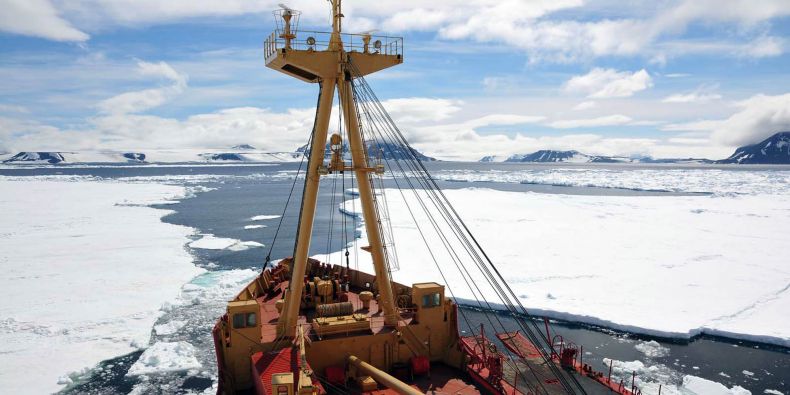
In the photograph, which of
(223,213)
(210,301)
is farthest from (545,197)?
(210,301)

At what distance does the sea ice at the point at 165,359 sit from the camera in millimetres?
14696

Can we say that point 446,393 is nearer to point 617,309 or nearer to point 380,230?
point 380,230

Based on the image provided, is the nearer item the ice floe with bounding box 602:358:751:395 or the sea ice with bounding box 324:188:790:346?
the ice floe with bounding box 602:358:751:395

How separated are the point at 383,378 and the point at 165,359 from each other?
970cm

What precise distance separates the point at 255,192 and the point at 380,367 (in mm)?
67555

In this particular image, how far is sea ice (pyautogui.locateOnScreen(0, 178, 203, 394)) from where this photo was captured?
600 inches

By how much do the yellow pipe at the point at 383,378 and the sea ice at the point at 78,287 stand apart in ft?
30.4

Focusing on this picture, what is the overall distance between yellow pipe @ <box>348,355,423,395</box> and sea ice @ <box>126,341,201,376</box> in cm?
775

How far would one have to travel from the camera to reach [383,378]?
28.2 ft

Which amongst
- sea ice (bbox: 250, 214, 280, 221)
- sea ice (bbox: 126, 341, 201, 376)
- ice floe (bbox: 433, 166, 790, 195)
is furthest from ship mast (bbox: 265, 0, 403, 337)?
ice floe (bbox: 433, 166, 790, 195)

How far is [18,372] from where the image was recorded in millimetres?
14086

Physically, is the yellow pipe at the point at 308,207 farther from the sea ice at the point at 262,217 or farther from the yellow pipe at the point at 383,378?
the sea ice at the point at 262,217

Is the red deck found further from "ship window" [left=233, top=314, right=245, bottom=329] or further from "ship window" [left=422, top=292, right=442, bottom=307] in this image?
"ship window" [left=422, top=292, right=442, bottom=307]

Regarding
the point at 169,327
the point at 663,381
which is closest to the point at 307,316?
the point at 169,327
